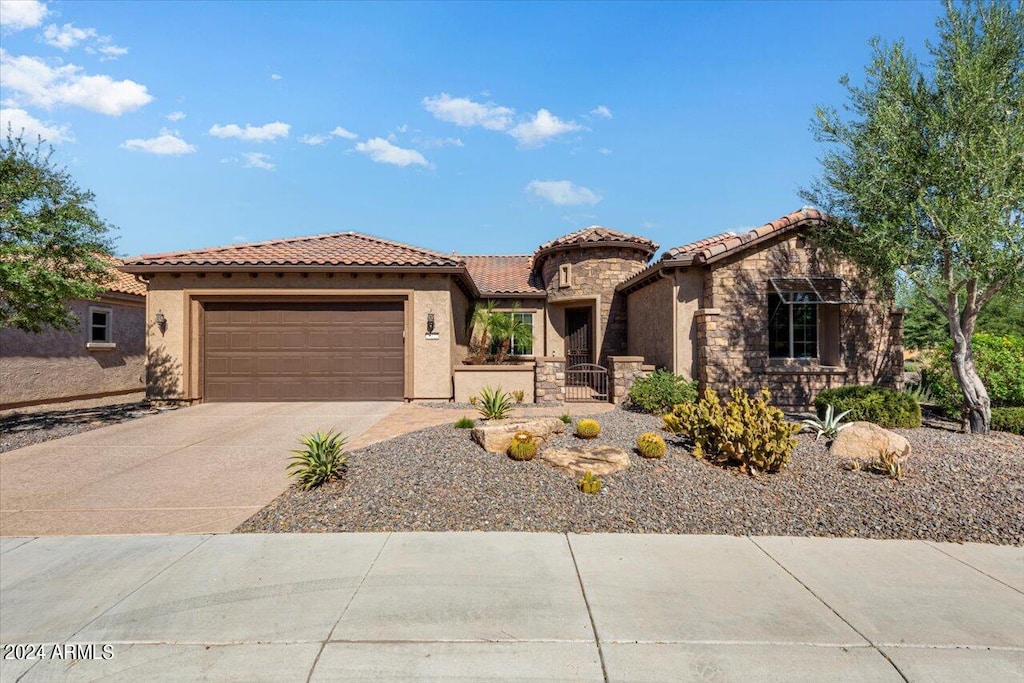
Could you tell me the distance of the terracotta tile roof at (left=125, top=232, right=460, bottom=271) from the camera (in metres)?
11.9

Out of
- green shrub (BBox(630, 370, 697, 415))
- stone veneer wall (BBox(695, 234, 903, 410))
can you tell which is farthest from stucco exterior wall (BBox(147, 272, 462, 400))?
stone veneer wall (BBox(695, 234, 903, 410))

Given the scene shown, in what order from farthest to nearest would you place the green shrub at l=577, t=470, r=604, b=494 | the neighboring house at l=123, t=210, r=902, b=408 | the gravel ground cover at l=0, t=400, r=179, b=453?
the neighboring house at l=123, t=210, r=902, b=408, the gravel ground cover at l=0, t=400, r=179, b=453, the green shrub at l=577, t=470, r=604, b=494

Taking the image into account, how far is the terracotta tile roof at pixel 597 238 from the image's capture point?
16.2 m

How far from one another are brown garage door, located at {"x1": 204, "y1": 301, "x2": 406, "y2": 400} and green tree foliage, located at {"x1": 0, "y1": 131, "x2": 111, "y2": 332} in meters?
3.07

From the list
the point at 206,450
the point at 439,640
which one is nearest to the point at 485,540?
the point at 439,640

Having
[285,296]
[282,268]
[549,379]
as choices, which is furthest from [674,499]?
[285,296]

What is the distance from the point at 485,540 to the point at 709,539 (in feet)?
7.05

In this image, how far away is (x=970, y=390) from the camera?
8281 mm

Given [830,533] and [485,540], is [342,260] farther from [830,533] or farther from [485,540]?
[830,533]

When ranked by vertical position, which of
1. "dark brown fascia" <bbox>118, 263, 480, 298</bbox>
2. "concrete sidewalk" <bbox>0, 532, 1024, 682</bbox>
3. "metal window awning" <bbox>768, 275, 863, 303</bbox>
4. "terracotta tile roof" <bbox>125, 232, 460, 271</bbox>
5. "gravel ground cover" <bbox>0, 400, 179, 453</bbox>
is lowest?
"concrete sidewalk" <bbox>0, 532, 1024, 682</bbox>

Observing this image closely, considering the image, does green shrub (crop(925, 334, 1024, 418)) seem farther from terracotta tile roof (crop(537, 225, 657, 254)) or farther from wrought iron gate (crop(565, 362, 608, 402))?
terracotta tile roof (crop(537, 225, 657, 254))

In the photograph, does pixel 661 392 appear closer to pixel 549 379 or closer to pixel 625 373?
pixel 625 373

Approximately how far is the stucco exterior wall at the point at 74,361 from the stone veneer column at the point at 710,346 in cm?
1482

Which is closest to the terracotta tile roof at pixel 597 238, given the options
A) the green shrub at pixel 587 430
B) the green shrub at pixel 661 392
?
the green shrub at pixel 661 392
